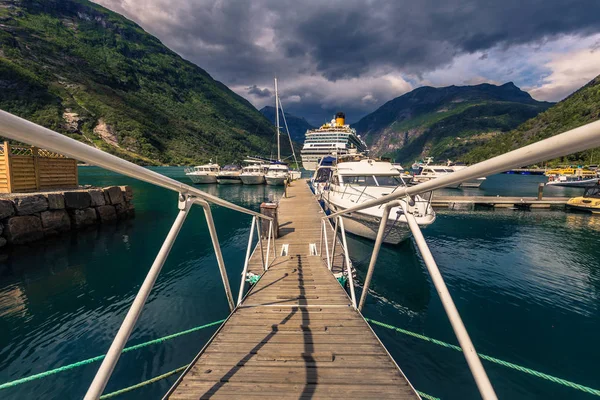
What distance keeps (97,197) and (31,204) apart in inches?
163

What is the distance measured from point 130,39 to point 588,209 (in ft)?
858

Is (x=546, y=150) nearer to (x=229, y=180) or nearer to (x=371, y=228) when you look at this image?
(x=371, y=228)

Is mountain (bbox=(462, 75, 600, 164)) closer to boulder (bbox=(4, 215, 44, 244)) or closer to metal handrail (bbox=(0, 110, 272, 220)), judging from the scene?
metal handrail (bbox=(0, 110, 272, 220))

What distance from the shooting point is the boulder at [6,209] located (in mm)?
10773

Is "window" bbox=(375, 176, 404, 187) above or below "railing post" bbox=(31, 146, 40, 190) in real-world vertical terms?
below

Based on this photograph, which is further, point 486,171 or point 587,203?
point 587,203

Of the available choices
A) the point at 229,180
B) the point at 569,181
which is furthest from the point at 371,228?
the point at 569,181

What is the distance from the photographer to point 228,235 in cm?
1527

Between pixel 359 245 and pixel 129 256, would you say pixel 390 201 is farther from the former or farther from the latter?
pixel 129 256

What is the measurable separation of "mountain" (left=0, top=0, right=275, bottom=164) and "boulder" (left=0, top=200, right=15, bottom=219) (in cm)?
8441

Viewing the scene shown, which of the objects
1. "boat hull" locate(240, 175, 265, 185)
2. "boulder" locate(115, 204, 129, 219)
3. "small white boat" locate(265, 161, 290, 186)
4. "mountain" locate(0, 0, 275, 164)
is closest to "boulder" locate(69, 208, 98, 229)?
"boulder" locate(115, 204, 129, 219)

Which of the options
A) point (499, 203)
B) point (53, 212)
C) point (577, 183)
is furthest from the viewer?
point (577, 183)

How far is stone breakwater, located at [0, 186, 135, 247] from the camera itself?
1117cm

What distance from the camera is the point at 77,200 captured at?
14281mm
